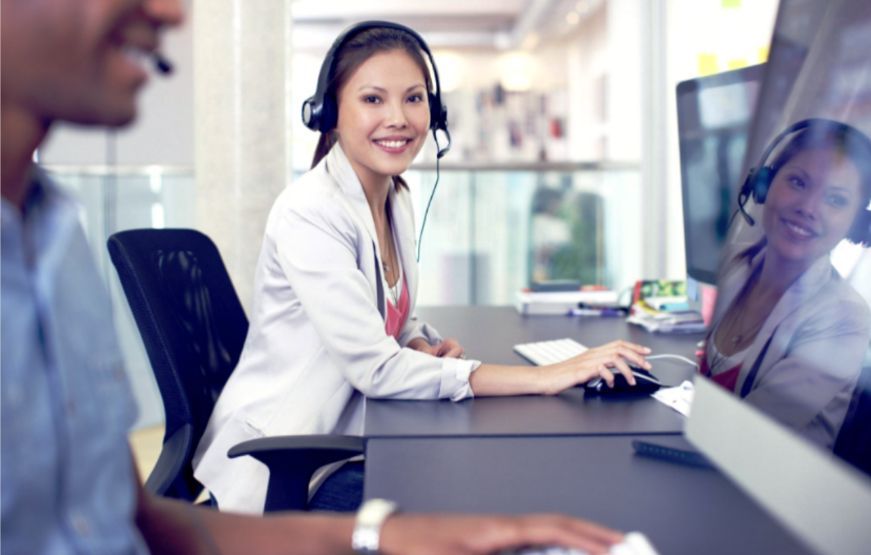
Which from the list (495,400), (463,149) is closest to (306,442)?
(495,400)

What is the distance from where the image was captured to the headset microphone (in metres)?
0.62

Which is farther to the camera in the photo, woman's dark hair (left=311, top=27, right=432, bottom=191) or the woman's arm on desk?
woman's dark hair (left=311, top=27, right=432, bottom=191)

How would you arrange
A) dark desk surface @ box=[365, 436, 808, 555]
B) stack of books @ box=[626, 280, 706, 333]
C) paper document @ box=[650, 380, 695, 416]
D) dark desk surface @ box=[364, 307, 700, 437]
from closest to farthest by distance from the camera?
dark desk surface @ box=[365, 436, 808, 555] < dark desk surface @ box=[364, 307, 700, 437] < paper document @ box=[650, 380, 695, 416] < stack of books @ box=[626, 280, 706, 333]

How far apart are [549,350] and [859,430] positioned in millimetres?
1067

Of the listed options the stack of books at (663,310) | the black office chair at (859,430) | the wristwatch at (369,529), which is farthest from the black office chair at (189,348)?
the stack of books at (663,310)

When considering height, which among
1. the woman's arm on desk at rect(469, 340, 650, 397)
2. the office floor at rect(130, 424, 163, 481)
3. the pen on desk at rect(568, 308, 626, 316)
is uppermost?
the pen on desk at rect(568, 308, 626, 316)

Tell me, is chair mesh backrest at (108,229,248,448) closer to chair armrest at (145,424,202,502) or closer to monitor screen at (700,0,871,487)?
chair armrest at (145,424,202,502)

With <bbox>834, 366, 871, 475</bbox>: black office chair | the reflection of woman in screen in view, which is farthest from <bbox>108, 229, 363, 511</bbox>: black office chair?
<bbox>834, 366, 871, 475</bbox>: black office chair

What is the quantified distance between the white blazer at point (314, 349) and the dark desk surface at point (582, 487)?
0.27 meters

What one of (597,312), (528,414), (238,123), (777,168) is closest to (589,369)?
(528,414)

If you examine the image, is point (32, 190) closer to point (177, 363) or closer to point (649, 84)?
point (177, 363)

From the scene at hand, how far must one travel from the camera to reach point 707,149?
1.63 meters

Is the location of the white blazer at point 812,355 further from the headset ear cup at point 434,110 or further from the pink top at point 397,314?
the headset ear cup at point 434,110

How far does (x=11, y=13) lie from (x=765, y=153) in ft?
2.03
